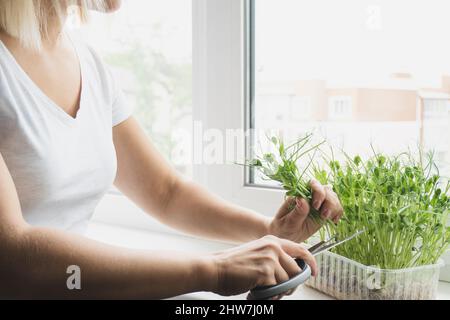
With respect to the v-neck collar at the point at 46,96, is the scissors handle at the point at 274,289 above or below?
below

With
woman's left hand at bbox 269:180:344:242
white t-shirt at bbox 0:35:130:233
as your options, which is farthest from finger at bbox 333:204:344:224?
white t-shirt at bbox 0:35:130:233

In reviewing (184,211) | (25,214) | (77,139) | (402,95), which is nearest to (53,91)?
(77,139)

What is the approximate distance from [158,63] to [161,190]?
453 millimetres

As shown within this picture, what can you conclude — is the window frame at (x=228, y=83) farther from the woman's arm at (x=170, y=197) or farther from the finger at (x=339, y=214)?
the finger at (x=339, y=214)

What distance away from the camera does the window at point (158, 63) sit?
4.24 feet

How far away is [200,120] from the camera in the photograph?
1200 mm

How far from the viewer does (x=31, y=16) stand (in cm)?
80

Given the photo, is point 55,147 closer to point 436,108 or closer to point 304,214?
point 304,214

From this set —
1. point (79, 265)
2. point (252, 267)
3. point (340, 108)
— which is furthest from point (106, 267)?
point (340, 108)

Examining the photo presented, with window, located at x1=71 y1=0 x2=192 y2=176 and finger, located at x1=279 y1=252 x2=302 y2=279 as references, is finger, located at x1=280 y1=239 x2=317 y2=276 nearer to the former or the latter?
finger, located at x1=279 y1=252 x2=302 y2=279

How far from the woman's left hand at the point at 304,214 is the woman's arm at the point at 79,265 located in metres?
0.23

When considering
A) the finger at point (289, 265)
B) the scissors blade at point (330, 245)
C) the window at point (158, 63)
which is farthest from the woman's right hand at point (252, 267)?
the window at point (158, 63)

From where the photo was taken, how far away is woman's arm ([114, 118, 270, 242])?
3.18 feet
